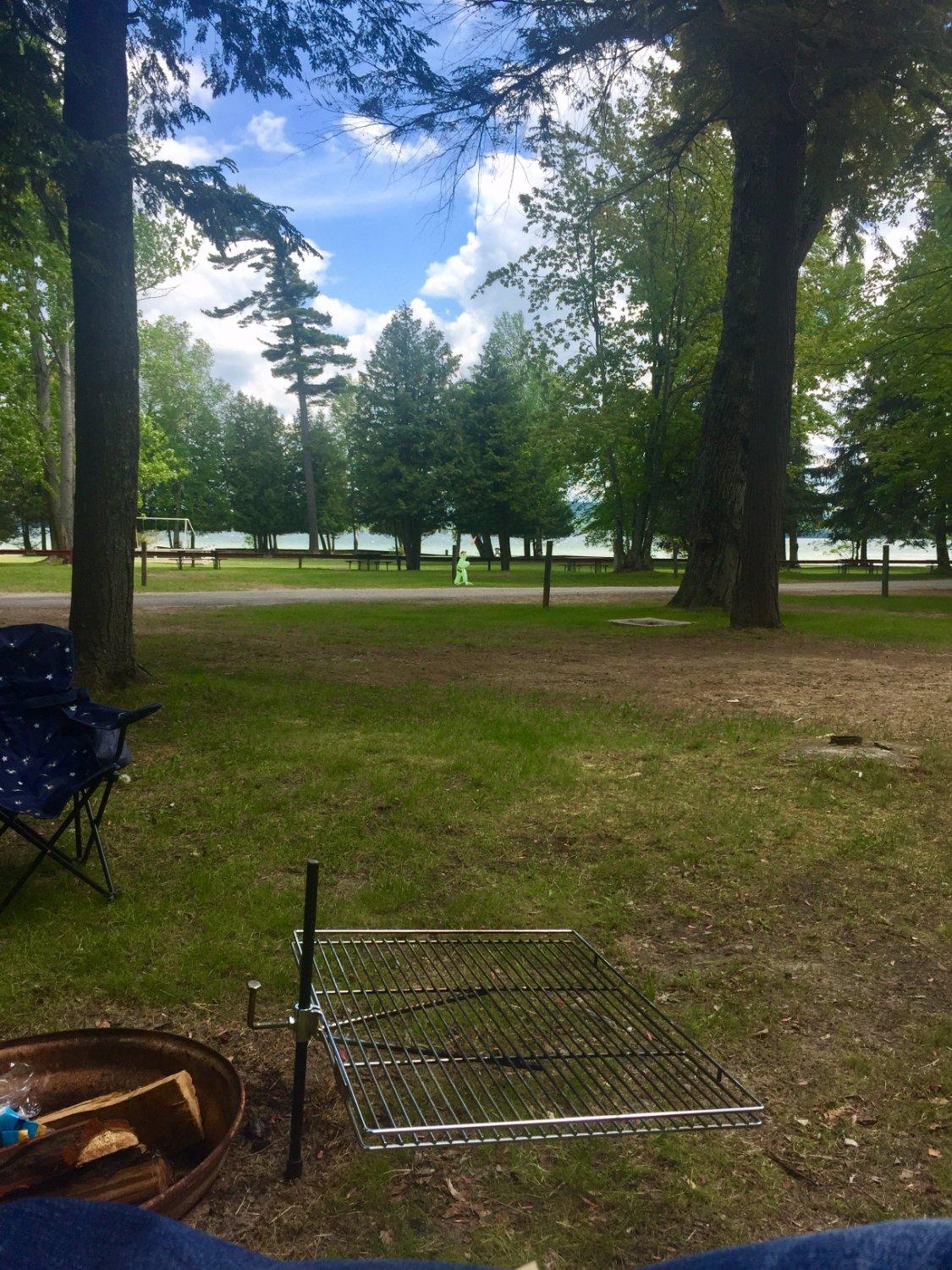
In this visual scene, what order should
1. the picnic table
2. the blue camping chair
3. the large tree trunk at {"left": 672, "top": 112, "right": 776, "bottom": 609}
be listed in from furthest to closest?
the picnic table → the large tree trunk at {"left": 672, "top": 112, "right": 776, "bottom": 609} → the blue camping chair

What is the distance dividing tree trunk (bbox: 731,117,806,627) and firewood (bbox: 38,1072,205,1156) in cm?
1223

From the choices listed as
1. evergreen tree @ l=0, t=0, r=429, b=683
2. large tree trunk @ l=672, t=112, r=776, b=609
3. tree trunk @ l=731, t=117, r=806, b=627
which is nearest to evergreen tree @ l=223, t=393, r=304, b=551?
large tree trunk @ l=672, t=112, r=776, b=609

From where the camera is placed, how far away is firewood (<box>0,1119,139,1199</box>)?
6.15 feet

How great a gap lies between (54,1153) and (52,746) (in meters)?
2.64

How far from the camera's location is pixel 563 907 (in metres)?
3.90

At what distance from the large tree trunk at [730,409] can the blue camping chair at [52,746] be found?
12435 mm

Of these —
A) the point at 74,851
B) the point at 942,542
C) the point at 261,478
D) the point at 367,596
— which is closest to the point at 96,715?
the point at 74,851

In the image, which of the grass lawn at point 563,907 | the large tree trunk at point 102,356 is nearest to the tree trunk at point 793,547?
the grass lawn at point 563,907

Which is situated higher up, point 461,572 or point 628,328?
point 628,328

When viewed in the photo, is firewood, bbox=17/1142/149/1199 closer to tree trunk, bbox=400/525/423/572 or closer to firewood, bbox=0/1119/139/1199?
firewood, bbox=0/1119/139/1199

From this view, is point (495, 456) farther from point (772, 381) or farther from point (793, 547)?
point (772, 381)

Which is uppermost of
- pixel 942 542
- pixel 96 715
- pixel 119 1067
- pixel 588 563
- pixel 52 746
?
pixel 942 542

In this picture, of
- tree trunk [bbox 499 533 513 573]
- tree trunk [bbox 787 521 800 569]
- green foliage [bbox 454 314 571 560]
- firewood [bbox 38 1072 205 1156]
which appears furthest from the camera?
tree trunk [bbox 787 521 800 569]

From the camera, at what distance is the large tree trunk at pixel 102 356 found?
7520mm
